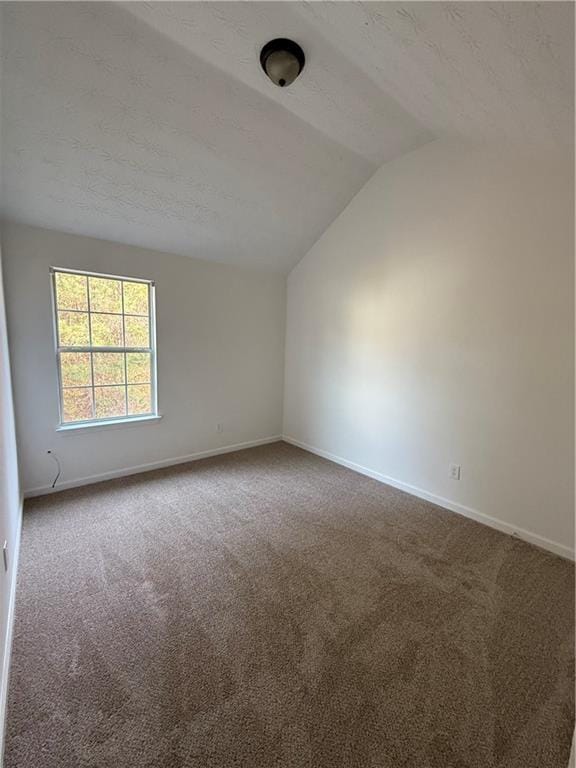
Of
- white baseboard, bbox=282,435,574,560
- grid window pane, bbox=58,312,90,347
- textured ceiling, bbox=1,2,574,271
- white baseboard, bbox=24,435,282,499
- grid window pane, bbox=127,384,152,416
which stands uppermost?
textured ceiling, bbox=1,2,574,271

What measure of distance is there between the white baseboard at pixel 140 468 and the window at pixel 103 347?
0.53 metres

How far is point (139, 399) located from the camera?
11.3 feet

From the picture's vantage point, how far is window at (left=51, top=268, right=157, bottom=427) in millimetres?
2924

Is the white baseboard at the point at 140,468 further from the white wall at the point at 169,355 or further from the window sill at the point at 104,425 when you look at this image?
the window sill at the point at 104,425

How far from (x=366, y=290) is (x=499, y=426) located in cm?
174

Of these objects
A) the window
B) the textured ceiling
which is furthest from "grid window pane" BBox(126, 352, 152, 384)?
the textured ceiling

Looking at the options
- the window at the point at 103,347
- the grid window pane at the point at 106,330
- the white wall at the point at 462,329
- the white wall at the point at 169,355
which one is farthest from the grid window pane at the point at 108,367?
the white wall at the point at 462,329

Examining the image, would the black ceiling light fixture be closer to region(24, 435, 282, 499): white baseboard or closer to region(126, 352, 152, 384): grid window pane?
region(126, 352, 152, 384): grid window pane

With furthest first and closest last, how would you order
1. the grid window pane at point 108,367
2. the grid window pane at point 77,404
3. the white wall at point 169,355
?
the grid window pane at point 108,367
the grid window pane at point 77,404
the white wall at point 169,355

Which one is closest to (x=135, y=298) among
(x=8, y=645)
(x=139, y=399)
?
(x=139, y=399)

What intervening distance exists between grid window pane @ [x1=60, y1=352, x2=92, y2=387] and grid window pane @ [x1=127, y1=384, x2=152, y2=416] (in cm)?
40

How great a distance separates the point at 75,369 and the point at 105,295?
74 centimetres

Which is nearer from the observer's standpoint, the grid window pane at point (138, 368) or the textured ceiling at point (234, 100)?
the textured ceiling at point (234, 100)

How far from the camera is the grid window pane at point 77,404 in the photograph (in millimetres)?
2986
